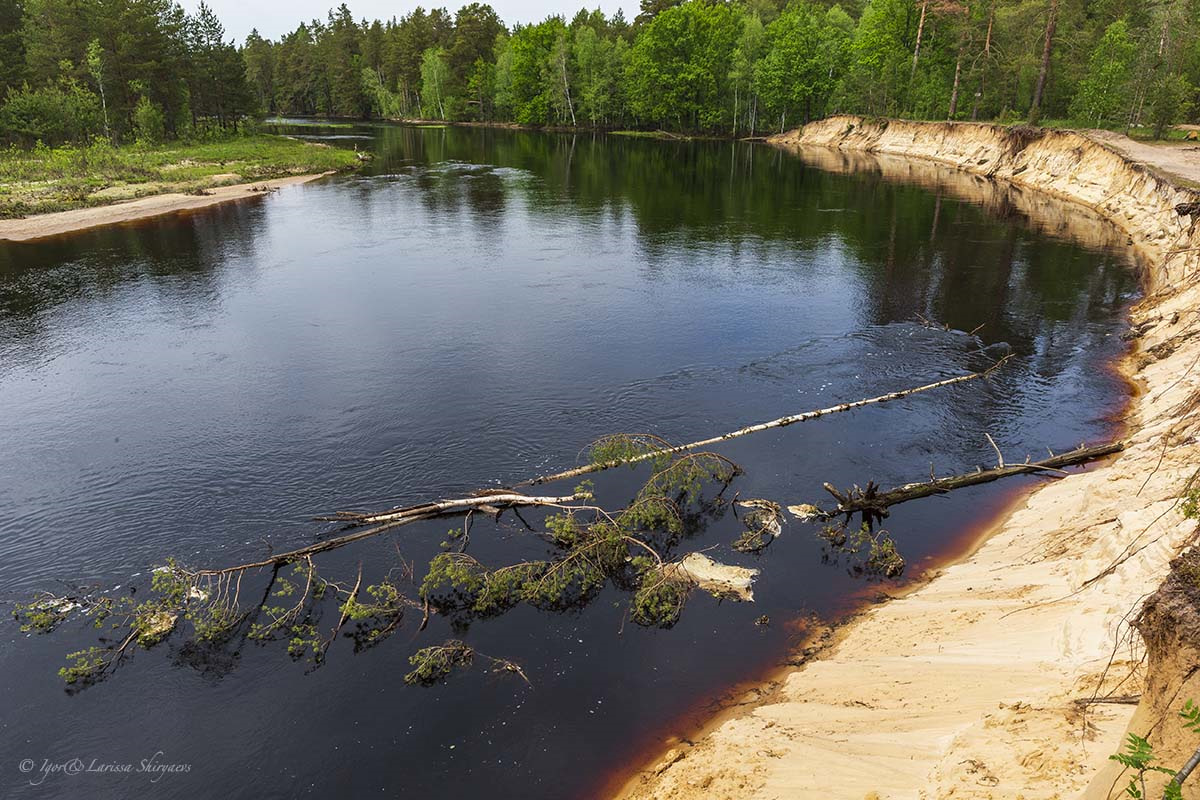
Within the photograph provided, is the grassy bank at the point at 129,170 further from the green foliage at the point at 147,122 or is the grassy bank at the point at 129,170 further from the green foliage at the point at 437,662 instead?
the green foliage at the point at 437,662

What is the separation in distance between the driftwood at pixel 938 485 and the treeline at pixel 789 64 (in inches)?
2351

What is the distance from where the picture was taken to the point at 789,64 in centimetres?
12469

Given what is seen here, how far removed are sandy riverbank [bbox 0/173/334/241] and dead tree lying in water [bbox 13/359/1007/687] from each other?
53845mm

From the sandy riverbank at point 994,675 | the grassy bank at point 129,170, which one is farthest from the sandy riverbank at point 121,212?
the sandy riverbank at point 994,675

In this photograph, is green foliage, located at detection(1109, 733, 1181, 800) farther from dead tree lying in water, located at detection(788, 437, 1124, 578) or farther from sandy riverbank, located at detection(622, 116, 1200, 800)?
dead tree lying in water, located at detection(788, 437, 1124, 578)

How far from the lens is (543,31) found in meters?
165

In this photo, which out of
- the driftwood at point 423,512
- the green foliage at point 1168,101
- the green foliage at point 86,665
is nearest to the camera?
the green foliage at point 86,665

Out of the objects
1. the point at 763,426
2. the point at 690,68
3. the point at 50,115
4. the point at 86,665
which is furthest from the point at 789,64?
the point at 86,665

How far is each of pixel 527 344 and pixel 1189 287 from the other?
3318cm

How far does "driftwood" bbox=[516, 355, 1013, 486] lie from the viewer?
2331cm

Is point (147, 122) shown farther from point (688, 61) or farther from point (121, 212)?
point (688, 61)

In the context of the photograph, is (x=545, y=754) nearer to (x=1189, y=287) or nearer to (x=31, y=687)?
(x=31, y=687)

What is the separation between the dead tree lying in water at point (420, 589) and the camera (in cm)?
1752

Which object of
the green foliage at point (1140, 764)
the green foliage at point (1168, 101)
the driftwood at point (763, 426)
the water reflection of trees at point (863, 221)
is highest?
the green foliage at point (1168, 101)
